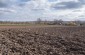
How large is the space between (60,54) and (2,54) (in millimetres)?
3268

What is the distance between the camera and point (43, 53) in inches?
408

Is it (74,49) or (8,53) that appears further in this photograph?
(74,49)

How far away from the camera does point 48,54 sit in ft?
33.4

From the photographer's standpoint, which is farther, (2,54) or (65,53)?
(65,53)

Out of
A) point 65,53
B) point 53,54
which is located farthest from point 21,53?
point 65,53

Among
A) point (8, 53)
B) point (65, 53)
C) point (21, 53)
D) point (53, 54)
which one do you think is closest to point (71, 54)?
point (65, 53)

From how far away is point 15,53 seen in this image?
1023 centimetres

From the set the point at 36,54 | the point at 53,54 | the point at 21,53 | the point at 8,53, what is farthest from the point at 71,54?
the point at 8,53

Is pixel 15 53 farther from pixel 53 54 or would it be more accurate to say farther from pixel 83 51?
pixel 83 51

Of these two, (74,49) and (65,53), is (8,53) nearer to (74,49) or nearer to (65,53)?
(65,53)

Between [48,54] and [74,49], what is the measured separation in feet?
7.48

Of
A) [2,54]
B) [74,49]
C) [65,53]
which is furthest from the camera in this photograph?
[74,49]

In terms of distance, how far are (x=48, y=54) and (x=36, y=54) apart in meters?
0.69

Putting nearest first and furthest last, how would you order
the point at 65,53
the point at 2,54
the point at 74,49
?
the point at 2,54
the point at 65,53
the point at 74,49
